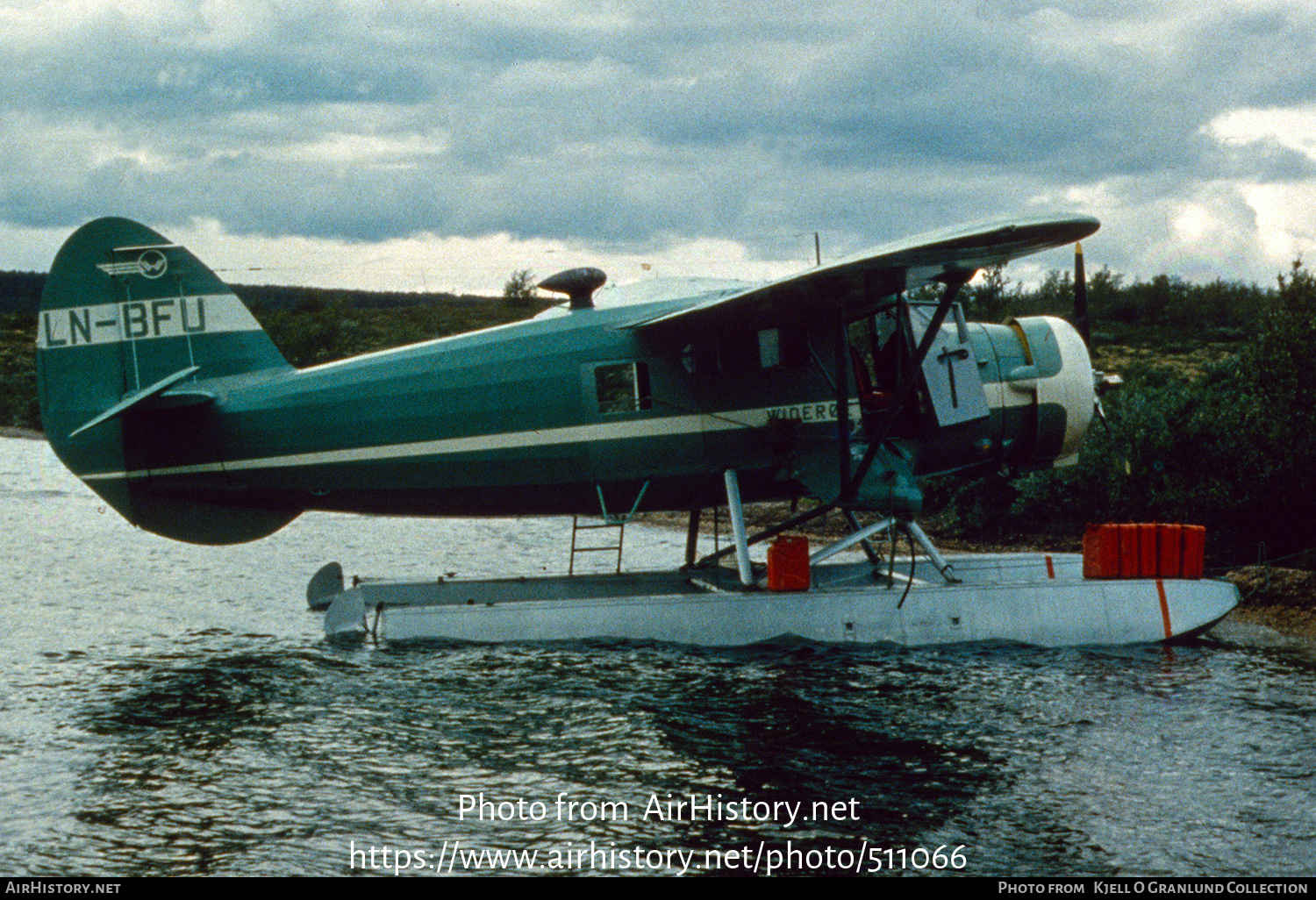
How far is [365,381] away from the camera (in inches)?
505

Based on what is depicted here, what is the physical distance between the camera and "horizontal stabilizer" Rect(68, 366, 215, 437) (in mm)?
12118

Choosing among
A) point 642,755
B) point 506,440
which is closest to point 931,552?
point 506,440

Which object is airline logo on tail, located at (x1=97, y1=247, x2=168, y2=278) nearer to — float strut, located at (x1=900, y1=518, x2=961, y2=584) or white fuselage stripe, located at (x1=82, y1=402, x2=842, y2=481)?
white fuselage stripe, located at (x1=82, y1=402, x2=842, y2=481)

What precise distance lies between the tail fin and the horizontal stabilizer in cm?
2

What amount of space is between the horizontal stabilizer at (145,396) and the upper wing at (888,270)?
4.71 m

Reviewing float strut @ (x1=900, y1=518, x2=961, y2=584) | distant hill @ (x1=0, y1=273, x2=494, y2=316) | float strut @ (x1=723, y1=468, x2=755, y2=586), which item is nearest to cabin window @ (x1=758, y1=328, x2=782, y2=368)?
float strut @ (x1=723, y1=468, x2=755, y2=586)

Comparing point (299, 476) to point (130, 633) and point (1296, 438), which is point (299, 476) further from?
point (1296, 438)

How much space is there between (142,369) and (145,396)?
2.59 feet

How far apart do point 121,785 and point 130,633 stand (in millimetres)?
6465

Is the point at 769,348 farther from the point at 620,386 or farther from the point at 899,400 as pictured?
the point at 620,386

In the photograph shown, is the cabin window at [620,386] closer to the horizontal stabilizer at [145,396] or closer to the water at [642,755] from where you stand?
the water at [642,755]

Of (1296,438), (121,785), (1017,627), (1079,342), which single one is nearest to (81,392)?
(121,785)

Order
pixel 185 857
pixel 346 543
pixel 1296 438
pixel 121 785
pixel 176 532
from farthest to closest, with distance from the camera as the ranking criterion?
pixel 346 543 < pixel 1296 438 < pixel 176 532 < pixel 121 785 < pixel 185 857

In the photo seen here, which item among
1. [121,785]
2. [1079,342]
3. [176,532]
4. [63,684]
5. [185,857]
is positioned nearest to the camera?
[185,857]
